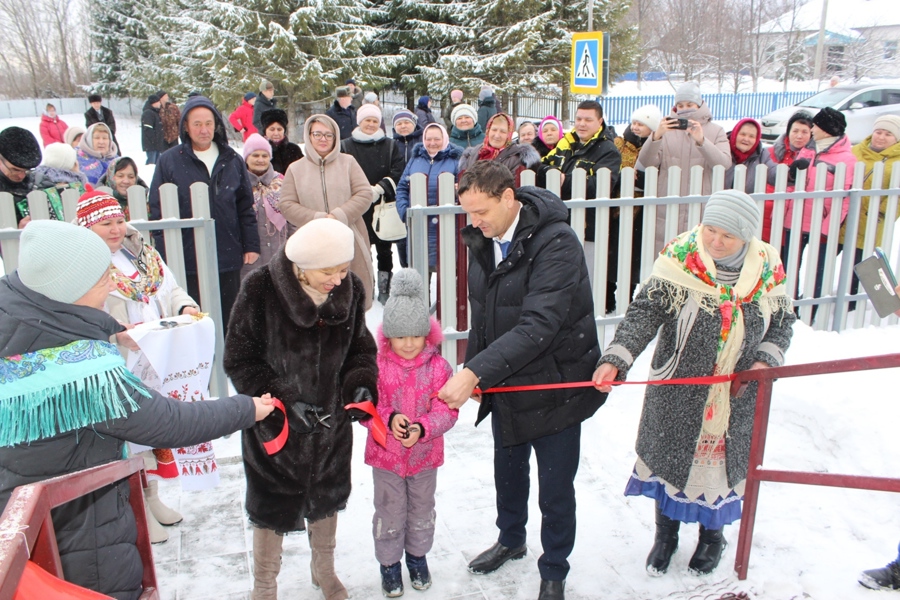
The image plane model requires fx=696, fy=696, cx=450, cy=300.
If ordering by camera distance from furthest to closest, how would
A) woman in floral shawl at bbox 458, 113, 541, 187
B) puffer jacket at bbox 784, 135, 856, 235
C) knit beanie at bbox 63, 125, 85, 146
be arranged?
knit beanie at bbox 63, 125, 85, 146 < puffer jacket at bbox 784, 135, 856, 235 < woman in floral shawl at bbox 458, 113, 541, 187

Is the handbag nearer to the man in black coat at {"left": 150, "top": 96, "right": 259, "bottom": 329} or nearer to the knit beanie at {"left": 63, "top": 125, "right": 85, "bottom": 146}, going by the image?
the man in black coat at {"left": 150, "top": 96, "right": 259, "bottom": 329}

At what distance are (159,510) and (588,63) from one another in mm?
8756

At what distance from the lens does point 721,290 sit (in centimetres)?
304

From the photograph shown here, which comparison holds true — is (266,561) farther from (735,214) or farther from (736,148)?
(736,148)

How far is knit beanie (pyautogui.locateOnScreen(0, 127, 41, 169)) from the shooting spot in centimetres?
516

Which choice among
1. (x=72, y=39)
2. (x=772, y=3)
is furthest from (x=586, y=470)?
(x=72, y=39)

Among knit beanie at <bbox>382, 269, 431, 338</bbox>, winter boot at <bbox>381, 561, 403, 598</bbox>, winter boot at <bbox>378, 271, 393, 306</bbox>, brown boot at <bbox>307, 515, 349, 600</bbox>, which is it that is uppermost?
knit beanie at <bbox>382, 269, 431, 338</bbox>

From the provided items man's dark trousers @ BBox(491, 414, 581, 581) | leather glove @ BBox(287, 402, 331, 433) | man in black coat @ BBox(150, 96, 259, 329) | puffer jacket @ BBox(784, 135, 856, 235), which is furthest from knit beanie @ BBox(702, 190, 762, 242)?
puffer jacket @ BBox(784, 135, 856, 235)

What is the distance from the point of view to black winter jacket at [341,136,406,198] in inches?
289

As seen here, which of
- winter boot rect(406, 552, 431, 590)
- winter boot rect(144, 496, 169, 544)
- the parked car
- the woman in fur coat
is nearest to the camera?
the woman in fur coat

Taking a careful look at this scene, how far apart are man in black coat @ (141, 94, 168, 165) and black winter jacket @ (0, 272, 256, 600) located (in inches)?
611

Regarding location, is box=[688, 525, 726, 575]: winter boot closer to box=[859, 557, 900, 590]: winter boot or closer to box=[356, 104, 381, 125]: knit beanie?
box=[859, 557, 900, 590]: winter boot

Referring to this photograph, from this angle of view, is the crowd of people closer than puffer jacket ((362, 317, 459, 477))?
Yes

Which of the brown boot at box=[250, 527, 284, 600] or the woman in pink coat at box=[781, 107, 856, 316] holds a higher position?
the woman in pink coat at box=[781, 107, 856, 316]
